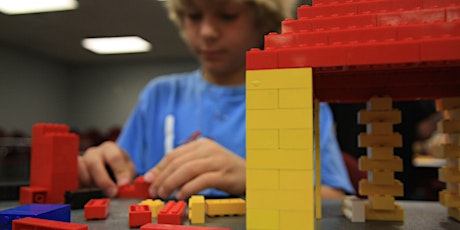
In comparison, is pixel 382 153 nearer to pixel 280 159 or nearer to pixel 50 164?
pixel 280 159

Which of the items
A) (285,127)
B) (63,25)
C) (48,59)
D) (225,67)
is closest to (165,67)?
(48,59)

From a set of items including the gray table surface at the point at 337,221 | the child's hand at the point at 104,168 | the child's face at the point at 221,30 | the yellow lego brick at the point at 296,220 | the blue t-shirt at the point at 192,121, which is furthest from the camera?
the blue t-shirt at the point at 192,121

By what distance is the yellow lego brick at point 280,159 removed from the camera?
331 mm

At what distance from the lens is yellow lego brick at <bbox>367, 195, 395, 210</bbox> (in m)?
0.48

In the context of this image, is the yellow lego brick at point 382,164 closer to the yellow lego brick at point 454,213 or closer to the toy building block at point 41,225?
the yellow lego brick at point 454,213

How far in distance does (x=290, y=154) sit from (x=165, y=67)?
4.71 m

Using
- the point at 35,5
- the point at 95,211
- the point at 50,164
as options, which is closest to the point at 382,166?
the point at 95,211

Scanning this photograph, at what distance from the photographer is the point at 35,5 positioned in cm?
132

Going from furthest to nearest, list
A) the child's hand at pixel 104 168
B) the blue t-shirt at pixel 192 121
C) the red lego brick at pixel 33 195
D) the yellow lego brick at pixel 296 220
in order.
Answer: the blue t-shirt at pixel 192 121 → the child's hand at pixel 104 168 → the red lego brick at pixel 33 195 → the yellow lego brick at pixel 296 220

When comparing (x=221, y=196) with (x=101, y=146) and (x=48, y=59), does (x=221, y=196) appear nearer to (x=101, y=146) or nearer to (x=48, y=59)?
(x=101, y=146)

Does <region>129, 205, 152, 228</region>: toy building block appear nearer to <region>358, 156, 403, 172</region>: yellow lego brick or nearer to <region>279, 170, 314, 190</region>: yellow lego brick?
<region>279, 170, 314, 190</region>: yellow lego brick


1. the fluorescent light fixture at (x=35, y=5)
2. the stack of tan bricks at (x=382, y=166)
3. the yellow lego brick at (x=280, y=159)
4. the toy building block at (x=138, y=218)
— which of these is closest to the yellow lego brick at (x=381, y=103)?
the stack of tan bricks at (x=382, y=166)

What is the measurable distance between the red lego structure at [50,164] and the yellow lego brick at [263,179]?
350mm

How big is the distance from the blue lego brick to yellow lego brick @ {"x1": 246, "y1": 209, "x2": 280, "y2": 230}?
0.21 metres
